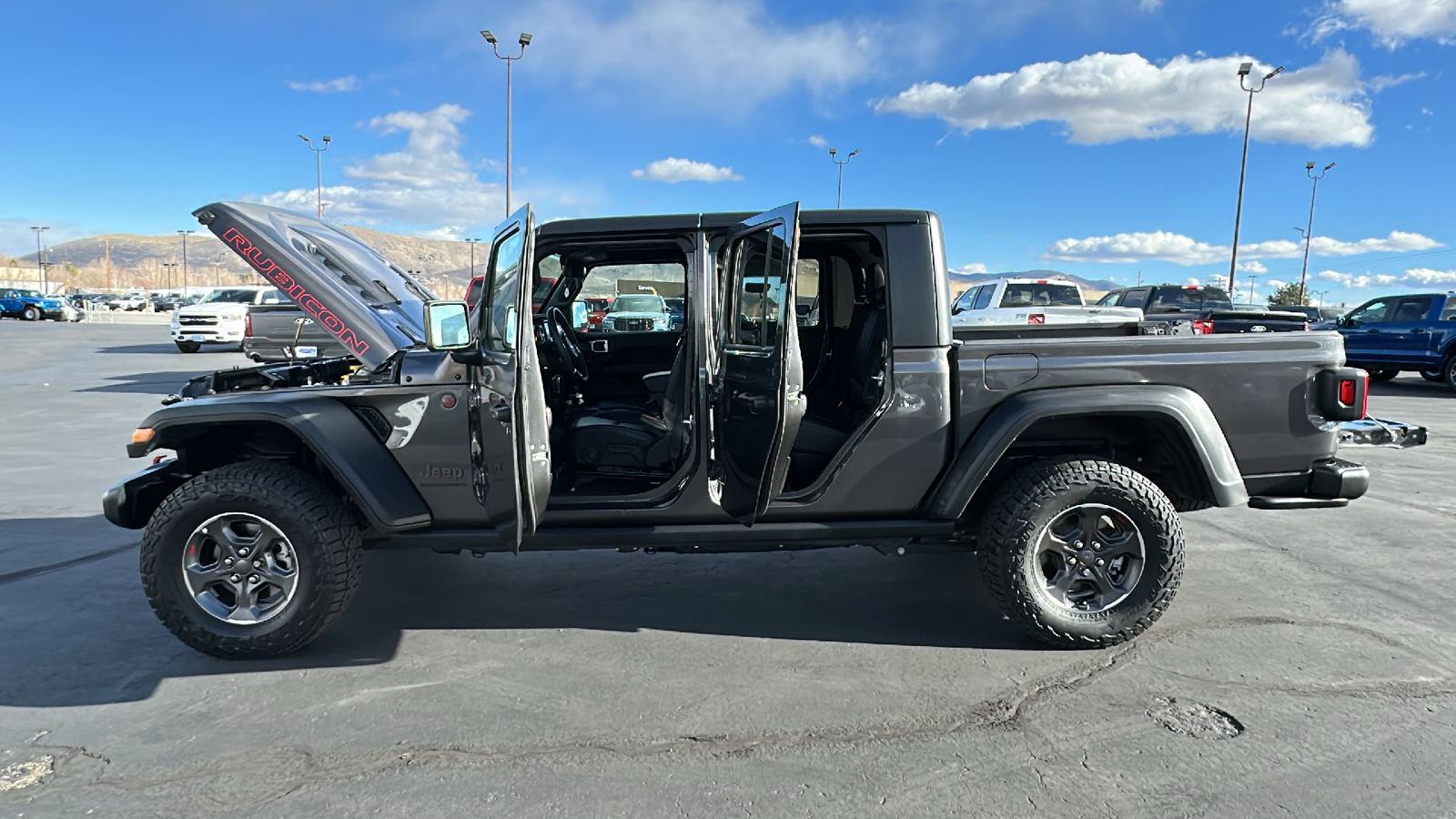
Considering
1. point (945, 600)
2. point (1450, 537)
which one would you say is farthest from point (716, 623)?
point (1450, 537)

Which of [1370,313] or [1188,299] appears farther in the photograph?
[1188,299]

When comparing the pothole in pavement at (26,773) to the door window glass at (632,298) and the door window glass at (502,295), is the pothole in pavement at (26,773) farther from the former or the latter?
the door window glass at (632,298)

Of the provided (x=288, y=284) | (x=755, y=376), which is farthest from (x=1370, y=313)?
(x=288, y=284)

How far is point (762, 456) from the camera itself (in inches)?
143

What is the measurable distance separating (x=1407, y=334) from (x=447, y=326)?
17.0 meters

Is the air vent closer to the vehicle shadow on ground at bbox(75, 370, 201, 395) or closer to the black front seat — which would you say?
the black front seat

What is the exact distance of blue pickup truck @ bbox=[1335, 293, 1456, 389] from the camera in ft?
47.0

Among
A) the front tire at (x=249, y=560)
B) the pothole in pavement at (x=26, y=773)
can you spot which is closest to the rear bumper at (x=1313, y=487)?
the front tire at (x=249, y=560)

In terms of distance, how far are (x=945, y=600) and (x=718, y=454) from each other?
5.05ft

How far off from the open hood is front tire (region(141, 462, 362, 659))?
0.87 meters

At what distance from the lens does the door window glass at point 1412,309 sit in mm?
14531

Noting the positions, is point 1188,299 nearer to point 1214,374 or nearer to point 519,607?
point 1214,374

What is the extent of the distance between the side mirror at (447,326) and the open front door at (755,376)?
42.5 inches

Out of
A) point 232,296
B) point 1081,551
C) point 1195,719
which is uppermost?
point 232,296
